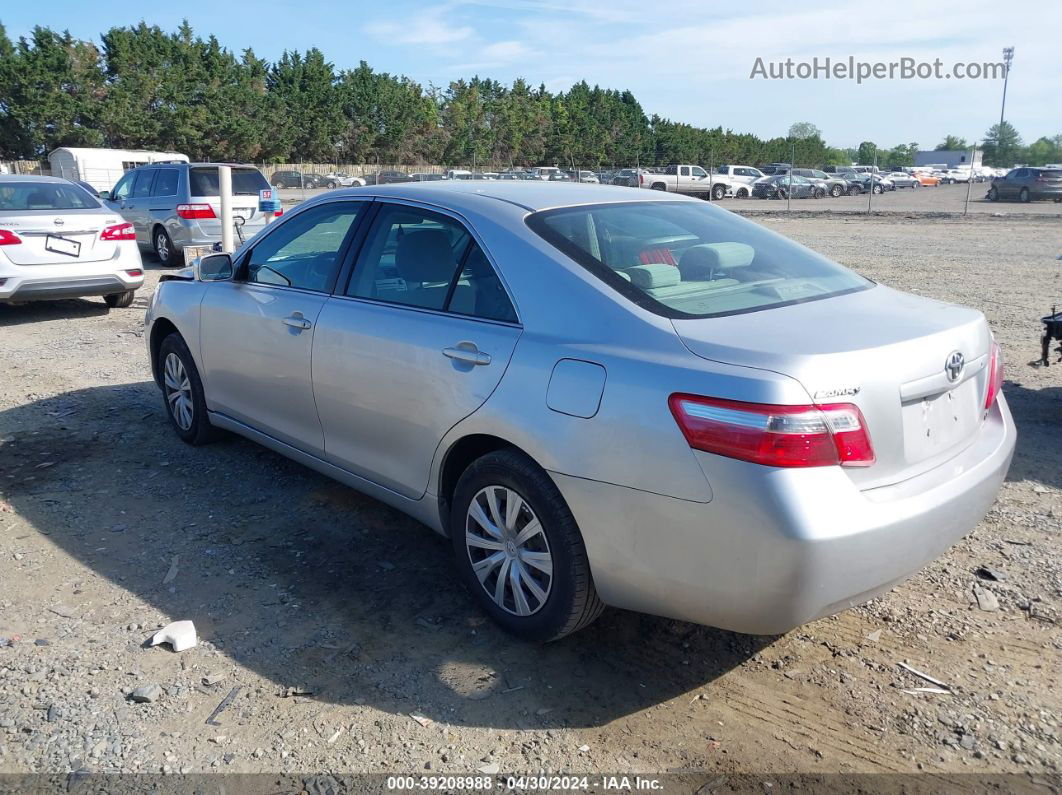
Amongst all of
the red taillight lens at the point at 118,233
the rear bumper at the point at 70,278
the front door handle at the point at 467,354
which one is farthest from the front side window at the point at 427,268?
the red taillight lens at the point at 118,233

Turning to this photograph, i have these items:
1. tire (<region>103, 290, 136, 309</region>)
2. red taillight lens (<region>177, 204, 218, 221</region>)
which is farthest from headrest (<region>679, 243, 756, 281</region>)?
red taillight lens (<region>177, 204, 218, 221</region>)

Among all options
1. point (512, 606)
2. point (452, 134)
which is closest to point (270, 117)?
point (452, 134)

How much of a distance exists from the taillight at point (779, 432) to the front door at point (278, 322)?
7.30ft

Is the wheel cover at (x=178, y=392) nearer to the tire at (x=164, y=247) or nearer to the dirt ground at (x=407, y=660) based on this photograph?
the dirt ground at (x=407, y=660)

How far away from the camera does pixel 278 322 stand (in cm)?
441

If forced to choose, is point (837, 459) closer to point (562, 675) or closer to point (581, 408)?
point (581, 408)

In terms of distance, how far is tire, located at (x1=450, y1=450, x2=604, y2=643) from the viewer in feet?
9.97

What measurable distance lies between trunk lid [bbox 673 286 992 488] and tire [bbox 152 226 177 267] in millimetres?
14155

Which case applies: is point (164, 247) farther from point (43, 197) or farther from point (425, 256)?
point (425, 256)

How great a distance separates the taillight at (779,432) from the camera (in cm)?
253

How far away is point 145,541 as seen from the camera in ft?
14.1

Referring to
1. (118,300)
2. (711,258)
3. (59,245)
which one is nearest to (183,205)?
(118,300)

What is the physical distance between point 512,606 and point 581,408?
0.93 meters

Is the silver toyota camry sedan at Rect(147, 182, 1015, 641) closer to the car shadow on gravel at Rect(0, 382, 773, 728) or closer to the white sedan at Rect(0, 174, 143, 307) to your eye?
the car shadow on gravel at Rect(0, 382, 773, 728)
